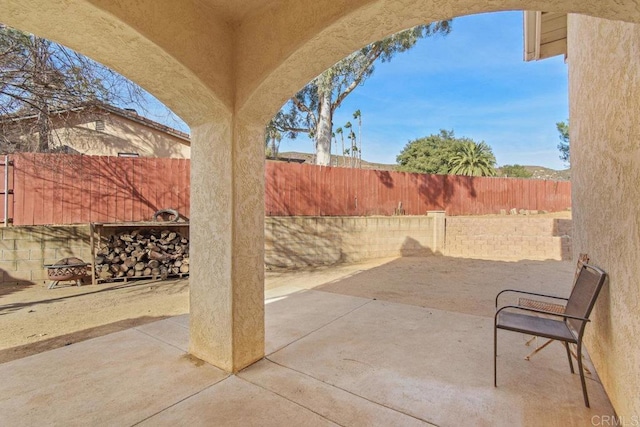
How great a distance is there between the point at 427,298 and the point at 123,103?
6156mm

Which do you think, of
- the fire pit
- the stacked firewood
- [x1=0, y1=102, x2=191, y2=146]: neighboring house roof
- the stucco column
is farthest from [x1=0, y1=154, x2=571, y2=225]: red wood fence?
the stucco column

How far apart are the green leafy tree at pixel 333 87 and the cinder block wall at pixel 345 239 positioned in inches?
220

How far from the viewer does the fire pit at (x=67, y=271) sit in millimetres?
5613

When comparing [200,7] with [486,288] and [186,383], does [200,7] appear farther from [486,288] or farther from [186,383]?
[486,288]

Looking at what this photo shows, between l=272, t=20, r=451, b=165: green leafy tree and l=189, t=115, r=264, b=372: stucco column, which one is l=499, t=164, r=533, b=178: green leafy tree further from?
l=189, t=115, r=264, b=372: stucco column

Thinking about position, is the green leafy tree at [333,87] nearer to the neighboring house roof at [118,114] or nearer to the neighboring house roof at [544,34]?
the neighboring house roof at [118,114]

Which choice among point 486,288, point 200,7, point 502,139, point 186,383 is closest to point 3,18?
point 200,7

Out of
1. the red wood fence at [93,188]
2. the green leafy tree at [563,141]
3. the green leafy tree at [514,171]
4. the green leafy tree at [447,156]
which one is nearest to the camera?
the red wood fence at [93,188]

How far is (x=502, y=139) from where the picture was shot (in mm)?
23781

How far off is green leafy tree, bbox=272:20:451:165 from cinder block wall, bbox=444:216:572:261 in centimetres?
646

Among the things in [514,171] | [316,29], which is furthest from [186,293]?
[514,171]

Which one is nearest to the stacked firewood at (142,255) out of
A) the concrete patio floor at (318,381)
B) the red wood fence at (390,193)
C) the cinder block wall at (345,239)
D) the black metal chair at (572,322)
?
the cinder block wall at (345,239)

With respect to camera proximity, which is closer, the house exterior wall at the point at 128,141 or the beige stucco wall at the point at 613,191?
the beige stucco wall at the point at 613,191

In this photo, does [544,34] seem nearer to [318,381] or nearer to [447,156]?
[318,381]
